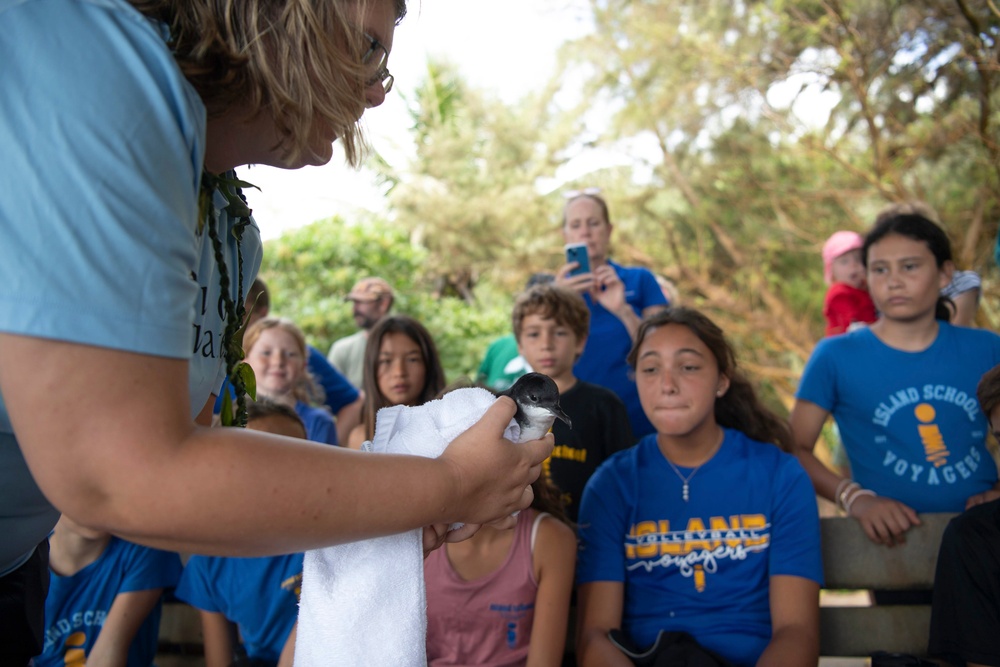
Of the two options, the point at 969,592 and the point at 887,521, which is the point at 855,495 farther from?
the point at 969,592

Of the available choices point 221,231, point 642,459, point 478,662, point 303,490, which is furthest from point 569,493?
point 303,490

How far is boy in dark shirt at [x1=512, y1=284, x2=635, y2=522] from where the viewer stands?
12.6 ft

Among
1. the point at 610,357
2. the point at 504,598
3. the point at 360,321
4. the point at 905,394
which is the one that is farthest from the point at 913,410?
the point at 360,321

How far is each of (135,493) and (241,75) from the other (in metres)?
0.51

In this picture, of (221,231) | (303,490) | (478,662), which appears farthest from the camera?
(478,662)

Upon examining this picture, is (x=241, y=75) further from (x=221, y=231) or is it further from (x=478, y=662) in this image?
(x=478, y=662)

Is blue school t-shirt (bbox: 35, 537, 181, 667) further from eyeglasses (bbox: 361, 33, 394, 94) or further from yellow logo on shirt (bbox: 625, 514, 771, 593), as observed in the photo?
eyeglasses (bbox: 361, 33, 394, 94)

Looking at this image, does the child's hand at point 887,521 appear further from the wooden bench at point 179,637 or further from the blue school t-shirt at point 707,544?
the wooden bench at point 179,637

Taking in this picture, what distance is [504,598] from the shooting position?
270 cm

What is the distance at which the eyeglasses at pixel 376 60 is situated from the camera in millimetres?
1130

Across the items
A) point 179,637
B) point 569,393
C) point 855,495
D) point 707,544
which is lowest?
point 179,637

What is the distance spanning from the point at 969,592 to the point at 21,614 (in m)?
2.41

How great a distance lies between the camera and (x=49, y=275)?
791 millimetres

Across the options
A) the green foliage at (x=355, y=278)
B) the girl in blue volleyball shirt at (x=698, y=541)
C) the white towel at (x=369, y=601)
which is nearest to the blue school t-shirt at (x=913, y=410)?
the girl in blue volleyball shirt at (x=698, y=541)
